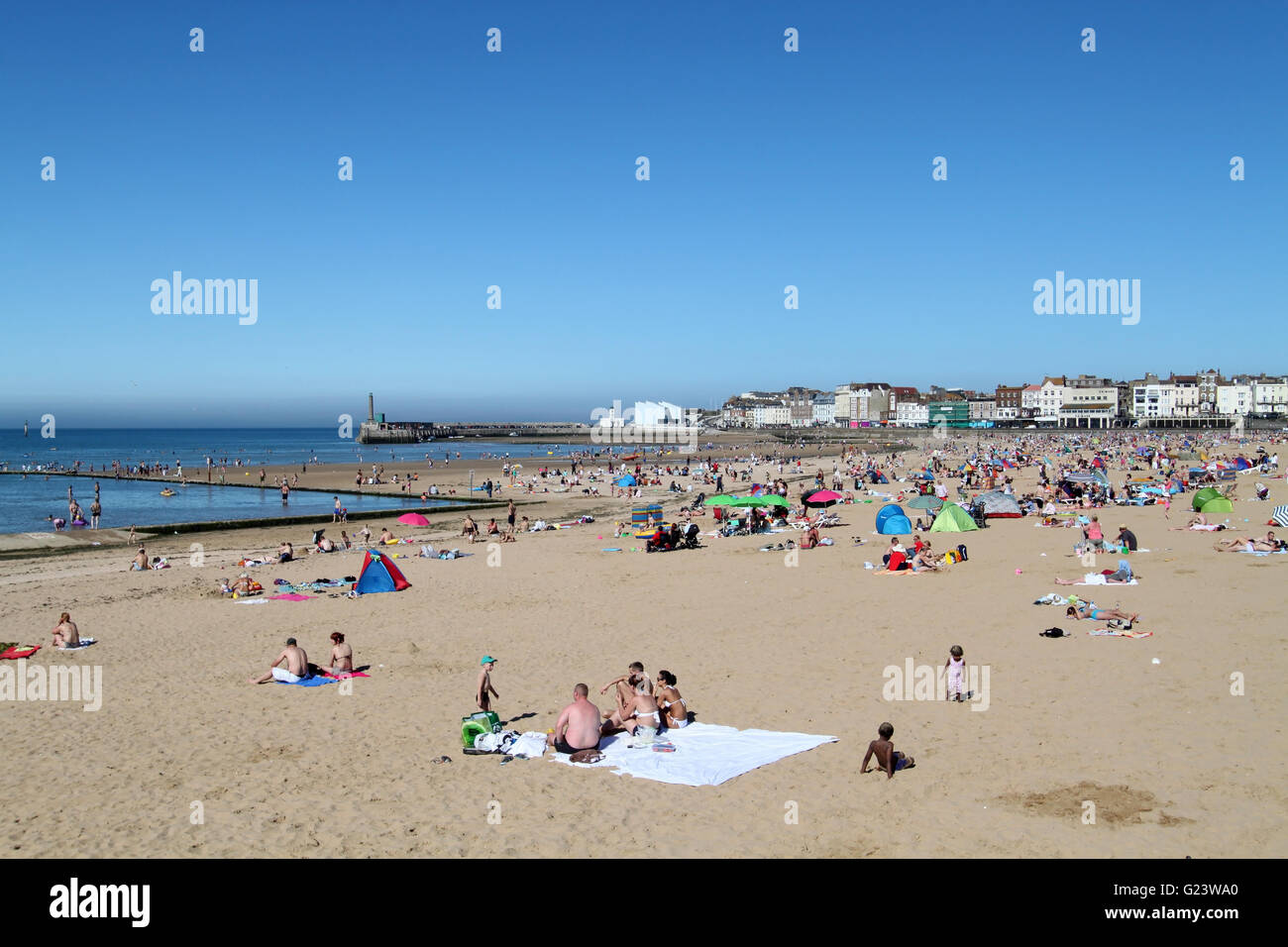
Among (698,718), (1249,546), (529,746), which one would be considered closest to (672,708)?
(698,718)

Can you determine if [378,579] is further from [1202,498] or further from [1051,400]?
[1051,400]

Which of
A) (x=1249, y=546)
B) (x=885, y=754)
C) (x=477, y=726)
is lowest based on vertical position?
(x=477, y=726)

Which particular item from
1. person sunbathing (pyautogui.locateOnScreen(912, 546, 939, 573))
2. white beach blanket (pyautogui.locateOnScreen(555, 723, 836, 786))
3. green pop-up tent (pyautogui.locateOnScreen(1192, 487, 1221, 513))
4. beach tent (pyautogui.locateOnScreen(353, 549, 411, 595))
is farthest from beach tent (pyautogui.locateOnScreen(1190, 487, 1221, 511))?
beach tent (pyautogui.locateOnScreen(353, 549, 411, 595))

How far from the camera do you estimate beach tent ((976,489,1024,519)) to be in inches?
971

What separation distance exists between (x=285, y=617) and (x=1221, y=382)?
163 m

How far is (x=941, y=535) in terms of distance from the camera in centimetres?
2131

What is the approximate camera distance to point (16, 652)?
12172mm

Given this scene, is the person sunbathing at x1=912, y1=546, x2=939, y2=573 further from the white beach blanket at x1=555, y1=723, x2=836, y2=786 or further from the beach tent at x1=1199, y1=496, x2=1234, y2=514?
the beach tent at x1=1199, y1=496, x2=1234, y2=514

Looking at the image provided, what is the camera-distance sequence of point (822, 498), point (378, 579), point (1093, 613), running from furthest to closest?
point (822, 498) → point (378, 579) → point (1093, 613)

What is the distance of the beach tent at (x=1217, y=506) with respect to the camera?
22500mm

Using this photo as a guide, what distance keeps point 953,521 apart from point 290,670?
16.1m

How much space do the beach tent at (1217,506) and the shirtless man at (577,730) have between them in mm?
20991
